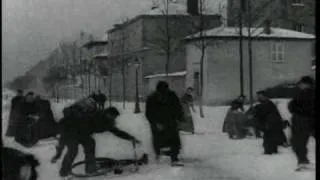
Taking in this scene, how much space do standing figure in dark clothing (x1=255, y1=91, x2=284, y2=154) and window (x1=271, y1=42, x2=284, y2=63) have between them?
0.19m

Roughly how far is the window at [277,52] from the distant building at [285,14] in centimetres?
10

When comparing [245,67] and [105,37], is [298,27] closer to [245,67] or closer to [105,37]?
[245,67]

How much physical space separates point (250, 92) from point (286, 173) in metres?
0.44

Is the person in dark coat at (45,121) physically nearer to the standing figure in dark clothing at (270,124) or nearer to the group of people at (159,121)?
the group of people at (159,121)

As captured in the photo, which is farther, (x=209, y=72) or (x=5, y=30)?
(x=5, y=30)

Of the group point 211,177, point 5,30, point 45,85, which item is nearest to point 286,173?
A: point 211,177

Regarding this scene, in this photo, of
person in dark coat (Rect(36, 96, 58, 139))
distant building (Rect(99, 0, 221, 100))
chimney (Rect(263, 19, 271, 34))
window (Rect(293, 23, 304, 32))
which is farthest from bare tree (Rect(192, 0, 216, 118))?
person in dark coat (Rect(36, 96, 58, 139))

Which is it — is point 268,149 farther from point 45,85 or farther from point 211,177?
point 45,85

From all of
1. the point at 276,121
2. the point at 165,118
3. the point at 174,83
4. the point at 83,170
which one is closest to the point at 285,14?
the point at 276,121

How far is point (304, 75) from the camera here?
2.04 m

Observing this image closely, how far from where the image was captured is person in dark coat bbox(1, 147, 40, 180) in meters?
2.12

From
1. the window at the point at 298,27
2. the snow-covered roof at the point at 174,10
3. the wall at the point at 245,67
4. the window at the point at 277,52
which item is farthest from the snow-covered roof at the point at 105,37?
the window at the point at 298,27

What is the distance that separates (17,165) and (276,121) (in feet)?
4.44

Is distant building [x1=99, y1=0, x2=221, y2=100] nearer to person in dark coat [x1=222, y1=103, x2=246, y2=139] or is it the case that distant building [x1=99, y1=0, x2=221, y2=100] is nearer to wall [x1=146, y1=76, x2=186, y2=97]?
wall [x1=146, y1=76, x2=186, y2=97]
